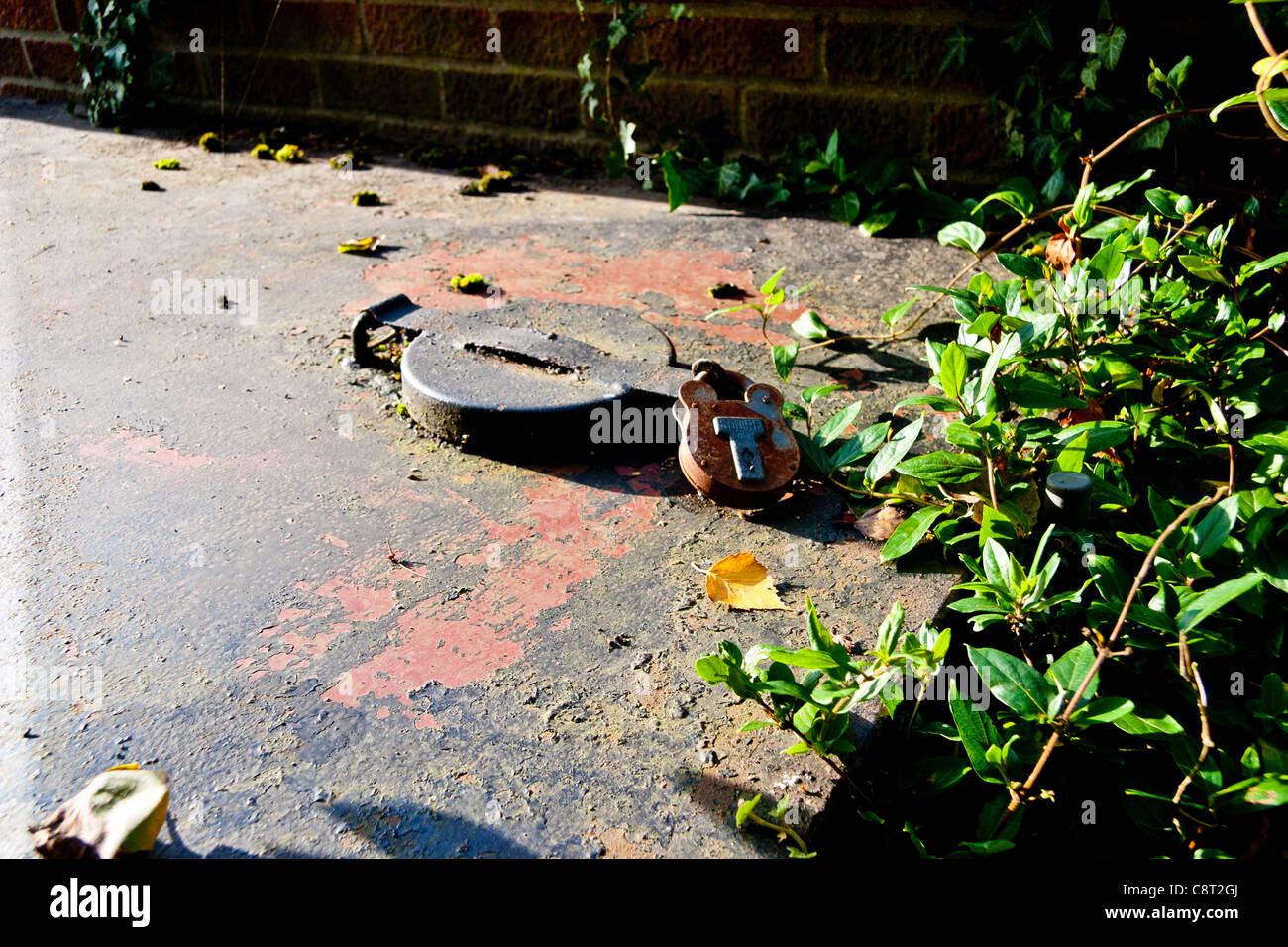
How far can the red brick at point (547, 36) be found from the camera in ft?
12.0

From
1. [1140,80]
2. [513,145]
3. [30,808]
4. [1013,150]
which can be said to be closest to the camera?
[30,808]

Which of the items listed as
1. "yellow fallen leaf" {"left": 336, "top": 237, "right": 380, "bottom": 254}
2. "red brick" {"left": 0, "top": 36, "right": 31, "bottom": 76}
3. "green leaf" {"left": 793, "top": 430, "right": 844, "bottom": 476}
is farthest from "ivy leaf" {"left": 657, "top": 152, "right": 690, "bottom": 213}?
"red brick" {"left": 0, "top": 36, "right": 31, "bottom": 76}

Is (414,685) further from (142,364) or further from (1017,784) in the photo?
(142,364)

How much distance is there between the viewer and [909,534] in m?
1.55

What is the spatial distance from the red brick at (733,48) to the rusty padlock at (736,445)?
1.96 metres

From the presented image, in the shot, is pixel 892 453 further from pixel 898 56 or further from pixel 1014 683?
pixel 898 56

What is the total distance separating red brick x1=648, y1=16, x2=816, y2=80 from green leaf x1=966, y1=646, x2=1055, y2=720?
2.69 meters

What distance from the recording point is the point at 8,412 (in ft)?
6.61

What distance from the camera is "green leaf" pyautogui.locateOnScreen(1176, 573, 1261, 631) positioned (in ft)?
3.83

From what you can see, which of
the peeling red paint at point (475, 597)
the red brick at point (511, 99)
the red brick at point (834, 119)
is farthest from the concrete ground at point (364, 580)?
the red brick at point (511, 99)

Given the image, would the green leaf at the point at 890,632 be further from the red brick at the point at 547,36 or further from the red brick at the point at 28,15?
the red brick at the point at 28,15

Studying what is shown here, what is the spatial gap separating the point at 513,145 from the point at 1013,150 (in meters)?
1.92
